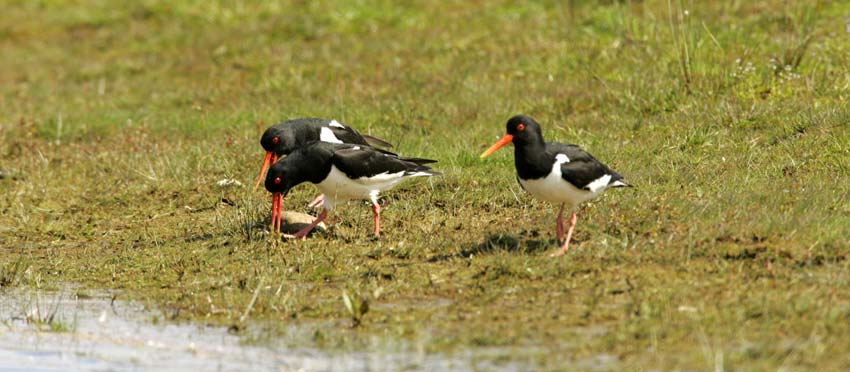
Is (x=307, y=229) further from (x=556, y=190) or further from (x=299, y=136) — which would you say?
(x=556, y=190)

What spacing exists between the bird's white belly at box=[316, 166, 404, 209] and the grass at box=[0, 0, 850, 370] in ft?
0.98

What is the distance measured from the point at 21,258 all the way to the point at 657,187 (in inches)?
217

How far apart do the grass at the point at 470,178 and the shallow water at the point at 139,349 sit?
266mm

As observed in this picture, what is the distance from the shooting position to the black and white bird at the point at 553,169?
8.65m

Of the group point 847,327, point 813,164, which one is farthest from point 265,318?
point 813,164

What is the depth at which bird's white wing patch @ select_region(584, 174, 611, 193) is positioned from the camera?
8.71 metres

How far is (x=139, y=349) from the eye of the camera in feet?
24.0

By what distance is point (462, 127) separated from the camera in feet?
44.3

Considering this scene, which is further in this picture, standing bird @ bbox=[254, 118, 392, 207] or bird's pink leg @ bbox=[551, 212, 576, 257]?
standing bird @ bbox=[254, 118, 392, 207]

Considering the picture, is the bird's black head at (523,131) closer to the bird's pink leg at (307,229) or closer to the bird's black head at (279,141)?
the bird's pink leg at (307,229)

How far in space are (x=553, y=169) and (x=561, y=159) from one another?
147 mm

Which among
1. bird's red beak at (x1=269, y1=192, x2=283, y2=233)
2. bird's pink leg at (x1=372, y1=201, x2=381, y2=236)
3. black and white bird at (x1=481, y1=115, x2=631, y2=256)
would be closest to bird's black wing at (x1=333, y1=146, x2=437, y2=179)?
bird's pink leg at (x1=372, y1=201, x2=381, y2=236)

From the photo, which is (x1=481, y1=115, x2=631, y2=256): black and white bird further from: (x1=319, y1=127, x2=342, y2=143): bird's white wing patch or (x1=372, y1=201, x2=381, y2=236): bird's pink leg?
(x1=319, y1=127, x2=342, y2=143): bird's white wing patch

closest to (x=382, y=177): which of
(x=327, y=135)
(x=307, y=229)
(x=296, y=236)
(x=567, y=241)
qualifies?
(x=307, y=229)
